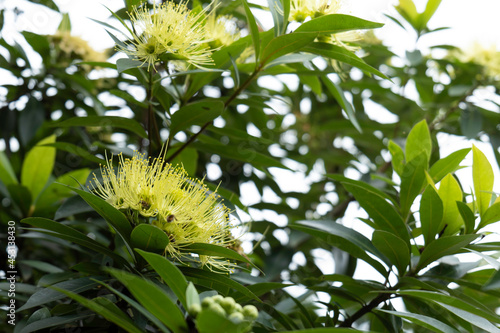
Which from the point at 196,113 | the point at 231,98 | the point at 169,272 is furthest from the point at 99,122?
the point at 169,272

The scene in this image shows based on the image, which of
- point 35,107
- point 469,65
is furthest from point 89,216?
point 469,65

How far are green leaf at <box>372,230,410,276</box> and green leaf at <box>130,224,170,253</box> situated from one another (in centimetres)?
69

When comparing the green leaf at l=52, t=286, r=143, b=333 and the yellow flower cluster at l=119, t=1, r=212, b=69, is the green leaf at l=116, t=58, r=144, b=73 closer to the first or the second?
the yellow flower cluster at l=119, t=1, r=212, b=69

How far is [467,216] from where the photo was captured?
1.61 m

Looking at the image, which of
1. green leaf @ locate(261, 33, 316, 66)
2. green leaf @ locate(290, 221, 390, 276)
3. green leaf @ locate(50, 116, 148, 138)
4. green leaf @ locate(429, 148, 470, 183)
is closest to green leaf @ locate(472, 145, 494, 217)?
green leaf @ locate(429, 148, 470, 183)

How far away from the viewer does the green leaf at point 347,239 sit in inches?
68.1

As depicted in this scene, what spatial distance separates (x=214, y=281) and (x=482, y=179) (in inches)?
39.0

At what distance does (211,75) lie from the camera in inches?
75.6

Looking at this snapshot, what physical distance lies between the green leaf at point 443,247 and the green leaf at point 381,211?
86mm

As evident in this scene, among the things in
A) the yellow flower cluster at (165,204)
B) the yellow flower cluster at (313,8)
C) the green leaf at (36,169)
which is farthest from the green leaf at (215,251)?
the green leaf at (36,169)

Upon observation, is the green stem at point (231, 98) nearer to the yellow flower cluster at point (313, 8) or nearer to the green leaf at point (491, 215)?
the yellow flower cluster at point (313, 8)

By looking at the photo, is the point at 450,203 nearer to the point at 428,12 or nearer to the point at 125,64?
the point at 125,64

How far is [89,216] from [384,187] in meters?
1.54

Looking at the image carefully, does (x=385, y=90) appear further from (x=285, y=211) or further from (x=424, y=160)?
(x=424, y=160)
